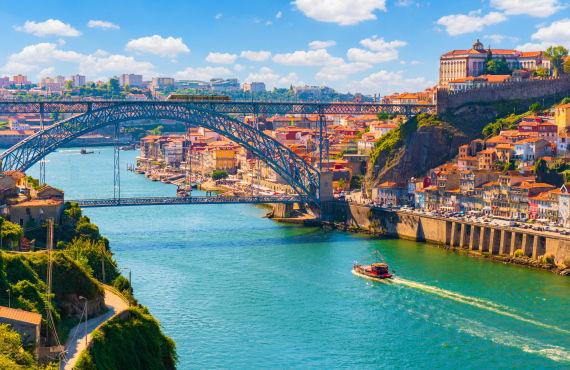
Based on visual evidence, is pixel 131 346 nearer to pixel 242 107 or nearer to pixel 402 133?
pixel 242 107

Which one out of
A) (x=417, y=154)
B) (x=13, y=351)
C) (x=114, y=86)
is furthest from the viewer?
(x=114, y=86)

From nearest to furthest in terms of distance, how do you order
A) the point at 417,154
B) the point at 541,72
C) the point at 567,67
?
the point at 417,154
the point at 567,67
the point at 541,72

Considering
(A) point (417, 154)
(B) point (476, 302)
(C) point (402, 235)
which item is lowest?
(B) point (476, 302)

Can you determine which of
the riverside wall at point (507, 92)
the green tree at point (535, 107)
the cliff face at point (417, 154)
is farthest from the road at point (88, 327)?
the green tree at point (535, 107)

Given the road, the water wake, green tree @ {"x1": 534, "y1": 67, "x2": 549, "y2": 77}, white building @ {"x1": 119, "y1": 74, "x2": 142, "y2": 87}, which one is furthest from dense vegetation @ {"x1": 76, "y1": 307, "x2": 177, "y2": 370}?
white building @ {"x1": 119, "y1": 74, "x2": 142, "y2": 87}

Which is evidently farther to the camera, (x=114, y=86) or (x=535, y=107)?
(x=114, y=86)

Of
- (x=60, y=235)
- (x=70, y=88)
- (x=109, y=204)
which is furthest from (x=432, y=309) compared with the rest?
(x=70, y=88)

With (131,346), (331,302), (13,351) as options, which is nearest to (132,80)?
(331,302)

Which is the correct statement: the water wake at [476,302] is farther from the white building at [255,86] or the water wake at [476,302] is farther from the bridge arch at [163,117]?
the white building at [255,86]
